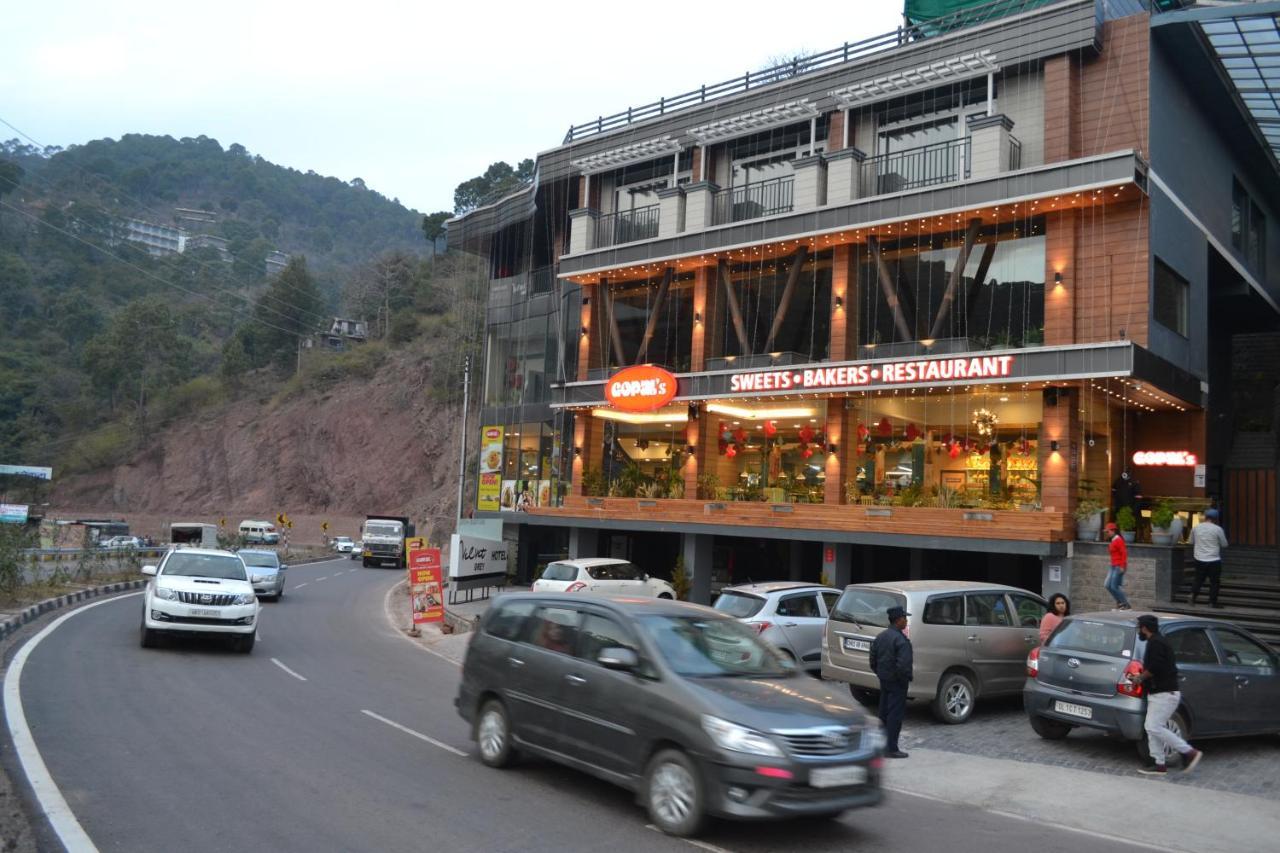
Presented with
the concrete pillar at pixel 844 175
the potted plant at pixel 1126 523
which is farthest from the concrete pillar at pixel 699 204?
the potted plant at pixel 1126 523

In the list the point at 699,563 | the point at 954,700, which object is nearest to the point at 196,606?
the point at 954,700

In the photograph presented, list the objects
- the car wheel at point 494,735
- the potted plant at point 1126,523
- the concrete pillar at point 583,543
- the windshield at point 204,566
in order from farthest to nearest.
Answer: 1. the concrete pillar at point 583,543
2. the potted plant at point 1126,523
3. the windshield at point 204,566
4. the car wheel at point 494,735

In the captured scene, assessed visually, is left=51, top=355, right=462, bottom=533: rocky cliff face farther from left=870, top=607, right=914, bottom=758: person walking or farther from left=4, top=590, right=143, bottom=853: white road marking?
left=870, top=607, right=914, bottom=758: person walking

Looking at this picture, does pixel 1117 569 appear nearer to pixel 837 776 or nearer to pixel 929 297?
pixel 929 297

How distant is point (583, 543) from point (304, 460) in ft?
207

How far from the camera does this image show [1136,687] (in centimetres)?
1079

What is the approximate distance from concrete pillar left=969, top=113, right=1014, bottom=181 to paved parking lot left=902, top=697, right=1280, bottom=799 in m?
14.2

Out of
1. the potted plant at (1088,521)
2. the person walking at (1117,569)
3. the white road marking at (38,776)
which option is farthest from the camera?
the potted plant at (1088,521)

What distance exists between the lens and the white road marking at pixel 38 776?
263 inches

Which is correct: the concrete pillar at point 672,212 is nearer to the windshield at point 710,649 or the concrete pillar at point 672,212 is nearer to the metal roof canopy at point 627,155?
the metal roof canopy at point 627,155

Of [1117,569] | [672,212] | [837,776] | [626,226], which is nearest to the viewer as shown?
[837,776]

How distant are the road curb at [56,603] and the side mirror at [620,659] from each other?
13.5 m

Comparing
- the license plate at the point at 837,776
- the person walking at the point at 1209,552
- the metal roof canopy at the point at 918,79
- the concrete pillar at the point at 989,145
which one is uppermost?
the metal roof canopy at the point at 918,79

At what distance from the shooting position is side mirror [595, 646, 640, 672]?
26.1 ft
